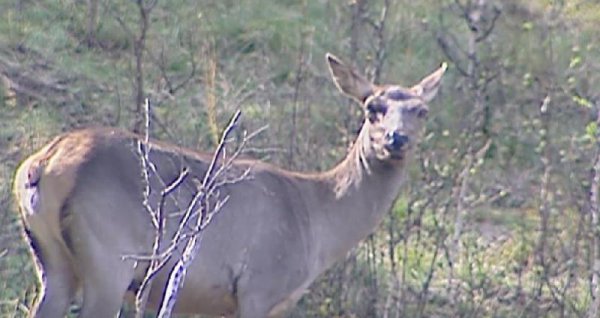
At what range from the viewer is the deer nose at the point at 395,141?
1031 cm

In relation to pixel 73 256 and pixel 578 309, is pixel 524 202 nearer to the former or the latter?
pixel 578 309

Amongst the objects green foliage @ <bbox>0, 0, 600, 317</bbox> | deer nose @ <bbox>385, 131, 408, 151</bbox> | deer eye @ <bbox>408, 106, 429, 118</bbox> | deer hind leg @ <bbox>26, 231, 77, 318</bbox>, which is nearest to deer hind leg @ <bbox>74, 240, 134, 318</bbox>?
deer hind leg @ <bbox>26, 231, 77, 318</bbox>

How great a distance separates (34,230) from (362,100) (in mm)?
2519

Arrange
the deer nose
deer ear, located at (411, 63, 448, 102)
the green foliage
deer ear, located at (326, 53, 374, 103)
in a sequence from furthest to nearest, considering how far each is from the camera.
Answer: the green foliage
deer ear, located at (411, 63, 448, 102)
deer ear, located at (326, 53, 374, 103)
the deer nose

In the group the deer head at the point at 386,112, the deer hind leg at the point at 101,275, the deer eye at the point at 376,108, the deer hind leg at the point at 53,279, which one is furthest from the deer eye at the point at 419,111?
the deer hind leg at the point at 53,279

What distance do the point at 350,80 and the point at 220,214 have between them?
1.45m

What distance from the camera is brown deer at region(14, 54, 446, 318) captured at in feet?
30.1

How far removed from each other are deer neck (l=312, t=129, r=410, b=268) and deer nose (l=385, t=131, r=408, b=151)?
0.25 metres

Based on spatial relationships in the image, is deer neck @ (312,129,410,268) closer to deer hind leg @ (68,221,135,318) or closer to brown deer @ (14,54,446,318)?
brown deer @ (14,54,446,318)

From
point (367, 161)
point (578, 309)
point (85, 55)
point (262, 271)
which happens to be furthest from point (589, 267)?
point (85, 55)

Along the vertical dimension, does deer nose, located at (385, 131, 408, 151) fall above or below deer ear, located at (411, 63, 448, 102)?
below

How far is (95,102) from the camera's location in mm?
13766

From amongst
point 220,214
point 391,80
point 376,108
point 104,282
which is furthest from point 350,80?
point 391,80

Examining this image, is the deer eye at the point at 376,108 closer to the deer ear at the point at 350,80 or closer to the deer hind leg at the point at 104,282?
the deer ear at the point at 350,80
